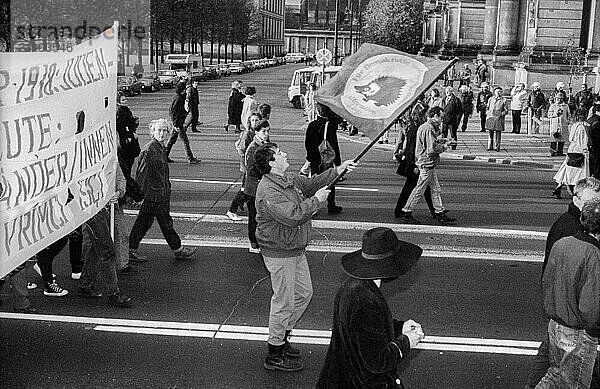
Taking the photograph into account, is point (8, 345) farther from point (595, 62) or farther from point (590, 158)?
point (595, 62)

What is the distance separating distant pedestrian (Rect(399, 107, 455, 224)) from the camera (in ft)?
43.7

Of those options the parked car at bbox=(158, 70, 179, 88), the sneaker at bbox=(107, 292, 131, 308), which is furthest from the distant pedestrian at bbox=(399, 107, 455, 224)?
the parked car at bbox=(158, 70, 179, 88)

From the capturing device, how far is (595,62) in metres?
37.1

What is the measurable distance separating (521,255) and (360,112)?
5019 mm

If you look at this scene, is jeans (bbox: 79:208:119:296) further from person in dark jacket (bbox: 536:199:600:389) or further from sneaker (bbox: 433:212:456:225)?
sneaker (bbox: 433:212:456:225)

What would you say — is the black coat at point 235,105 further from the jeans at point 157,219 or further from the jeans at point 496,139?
the jeans at point 157,219

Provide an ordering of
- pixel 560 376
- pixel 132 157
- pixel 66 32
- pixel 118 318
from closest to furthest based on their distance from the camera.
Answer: pixel 560 376, pixel 118 318, pixel 132 157, pixel 66 32

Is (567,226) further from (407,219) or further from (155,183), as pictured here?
(407,219)

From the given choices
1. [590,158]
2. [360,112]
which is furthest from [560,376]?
[590,158]

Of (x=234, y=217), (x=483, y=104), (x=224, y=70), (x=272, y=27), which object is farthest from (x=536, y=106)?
(x=272, y=27)

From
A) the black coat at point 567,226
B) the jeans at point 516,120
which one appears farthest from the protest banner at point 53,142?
the jeans at point 516,120

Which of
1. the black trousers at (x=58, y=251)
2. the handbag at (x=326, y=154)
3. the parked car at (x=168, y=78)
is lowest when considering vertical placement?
the parked car at (x=168, y=78)

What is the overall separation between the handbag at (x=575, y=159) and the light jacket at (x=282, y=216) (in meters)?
9.02

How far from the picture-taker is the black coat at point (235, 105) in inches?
1028
